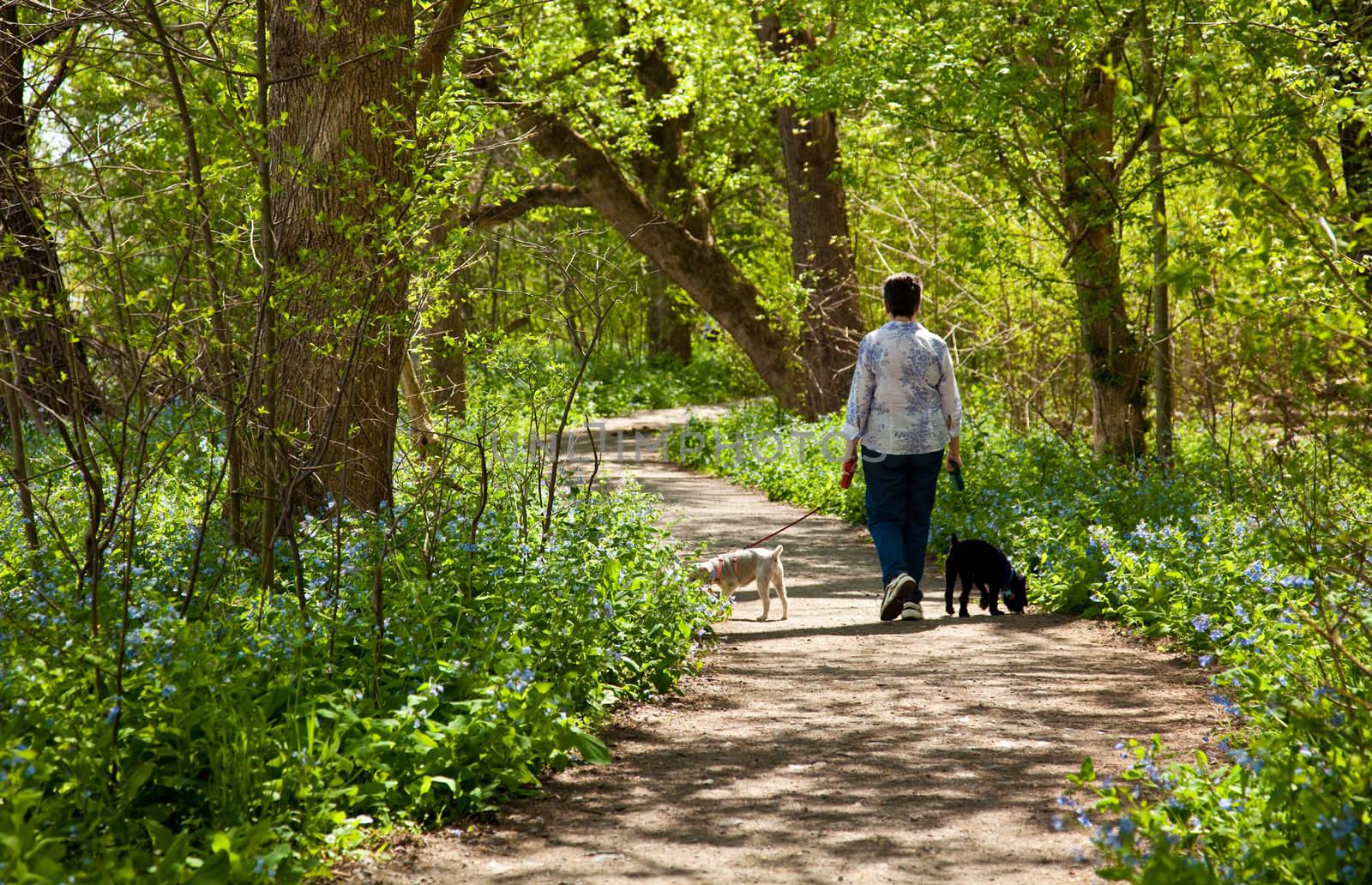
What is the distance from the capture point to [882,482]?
825 centimetres

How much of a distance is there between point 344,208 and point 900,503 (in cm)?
393

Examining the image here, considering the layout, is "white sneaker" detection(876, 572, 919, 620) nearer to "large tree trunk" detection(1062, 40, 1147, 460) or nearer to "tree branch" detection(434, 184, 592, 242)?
"large tree trunk" detection(1062, 40, 1147, 460)

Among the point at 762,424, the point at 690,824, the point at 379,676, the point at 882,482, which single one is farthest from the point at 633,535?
the point at 762,424

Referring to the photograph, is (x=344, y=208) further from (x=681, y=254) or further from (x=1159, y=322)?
(x=681, y=254)

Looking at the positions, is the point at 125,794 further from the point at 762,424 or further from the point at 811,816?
the point at 762,424

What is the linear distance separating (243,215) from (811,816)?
4734 mm

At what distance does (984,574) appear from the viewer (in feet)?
27.8

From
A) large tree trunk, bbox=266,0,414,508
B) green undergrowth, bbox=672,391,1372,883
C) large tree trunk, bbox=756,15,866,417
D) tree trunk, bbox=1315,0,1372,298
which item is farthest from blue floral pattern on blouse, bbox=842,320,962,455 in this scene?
large tree trunk, bbox=756,15,866,417

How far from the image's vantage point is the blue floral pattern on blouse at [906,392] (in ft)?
26.7

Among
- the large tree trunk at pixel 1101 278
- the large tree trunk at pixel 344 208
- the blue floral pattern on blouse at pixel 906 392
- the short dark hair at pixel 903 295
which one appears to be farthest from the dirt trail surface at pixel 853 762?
the large tree trunk at pixel 1101 278

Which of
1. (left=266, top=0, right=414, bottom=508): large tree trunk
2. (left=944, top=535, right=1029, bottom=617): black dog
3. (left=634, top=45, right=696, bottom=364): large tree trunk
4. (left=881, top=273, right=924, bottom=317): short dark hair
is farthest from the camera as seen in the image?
(left=634, top=45, right=696, bottom=364): large tree trunk

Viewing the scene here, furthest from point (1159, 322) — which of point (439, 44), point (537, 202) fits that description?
point (537, 202)

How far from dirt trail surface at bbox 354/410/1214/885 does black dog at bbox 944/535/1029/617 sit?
22 cm

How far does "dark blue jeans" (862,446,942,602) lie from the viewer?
8227 millimetres
